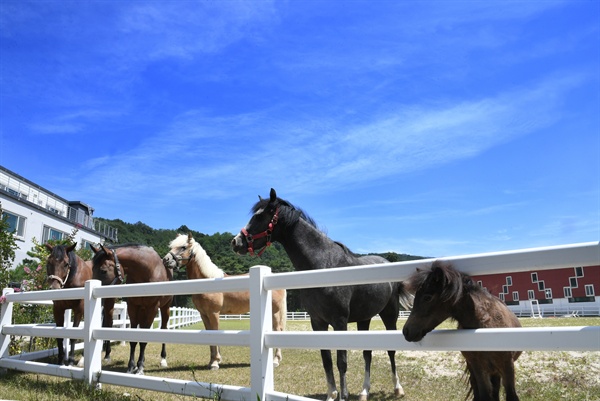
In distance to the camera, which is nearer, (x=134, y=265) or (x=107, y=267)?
(x=107, y=267)

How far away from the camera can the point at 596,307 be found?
3184 cm

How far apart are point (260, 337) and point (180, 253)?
498 cm

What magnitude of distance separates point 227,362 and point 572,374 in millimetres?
5714

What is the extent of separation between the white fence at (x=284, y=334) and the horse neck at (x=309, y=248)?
55.6 inches

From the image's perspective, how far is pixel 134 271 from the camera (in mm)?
7328

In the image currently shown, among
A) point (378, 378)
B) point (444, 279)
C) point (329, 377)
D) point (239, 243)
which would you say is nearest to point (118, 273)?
point (239, 243)

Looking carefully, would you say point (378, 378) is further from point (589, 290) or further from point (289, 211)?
point (589, 290)

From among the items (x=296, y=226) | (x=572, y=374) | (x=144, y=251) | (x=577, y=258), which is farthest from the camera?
(x=144, y=251)

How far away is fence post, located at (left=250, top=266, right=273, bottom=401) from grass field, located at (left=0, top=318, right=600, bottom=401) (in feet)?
3.41

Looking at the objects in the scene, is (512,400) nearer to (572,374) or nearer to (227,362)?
(572,374)

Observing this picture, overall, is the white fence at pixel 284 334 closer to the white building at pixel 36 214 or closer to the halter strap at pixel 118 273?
the halter strap at pixel 118 273

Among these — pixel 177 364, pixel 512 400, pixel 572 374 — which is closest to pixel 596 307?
pixel 572 374

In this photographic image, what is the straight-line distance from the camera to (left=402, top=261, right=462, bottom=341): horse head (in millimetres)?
2637

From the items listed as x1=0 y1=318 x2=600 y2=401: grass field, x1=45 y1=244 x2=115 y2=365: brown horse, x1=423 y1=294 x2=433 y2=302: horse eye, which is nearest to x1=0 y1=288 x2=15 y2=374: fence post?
x1=0 y1=318 x2=600 y2=401: grass field
